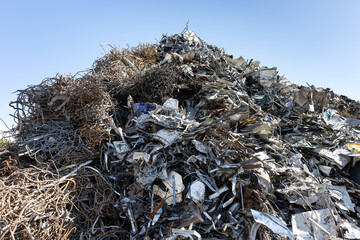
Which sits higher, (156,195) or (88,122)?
(88,122)

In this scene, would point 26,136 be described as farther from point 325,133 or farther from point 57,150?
point 325,133

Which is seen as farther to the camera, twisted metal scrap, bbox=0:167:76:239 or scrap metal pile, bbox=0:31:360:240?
scrap metal pile, bbox=0:31:360:240

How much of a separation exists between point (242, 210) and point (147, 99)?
2.37m

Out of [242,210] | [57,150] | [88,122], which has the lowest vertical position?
[242,210]

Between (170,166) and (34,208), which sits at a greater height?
(34,208)

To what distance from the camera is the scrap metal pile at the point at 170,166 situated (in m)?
2.36

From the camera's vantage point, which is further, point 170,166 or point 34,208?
point 170,166

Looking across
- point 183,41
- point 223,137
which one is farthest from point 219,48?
point 223,137

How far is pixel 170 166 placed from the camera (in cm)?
278

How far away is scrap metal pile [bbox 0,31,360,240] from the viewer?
2.36 meters

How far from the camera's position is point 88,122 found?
3383mm

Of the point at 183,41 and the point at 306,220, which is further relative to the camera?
the point at 183,41

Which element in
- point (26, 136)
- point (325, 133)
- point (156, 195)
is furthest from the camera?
point (325, 133)

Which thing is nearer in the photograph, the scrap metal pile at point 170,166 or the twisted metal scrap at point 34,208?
the twisted metal scrap at point 34,208
